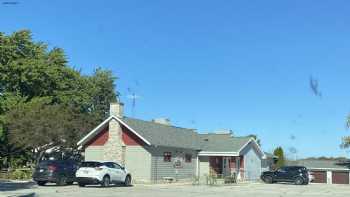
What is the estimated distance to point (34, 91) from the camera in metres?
60.8

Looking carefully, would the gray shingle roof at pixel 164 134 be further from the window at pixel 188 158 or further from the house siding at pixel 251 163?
the house siding at pixel 251 163

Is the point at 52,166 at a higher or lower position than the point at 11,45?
lower

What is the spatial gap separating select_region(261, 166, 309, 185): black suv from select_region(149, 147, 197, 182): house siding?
705 centimetres

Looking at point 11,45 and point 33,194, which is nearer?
point 33,194

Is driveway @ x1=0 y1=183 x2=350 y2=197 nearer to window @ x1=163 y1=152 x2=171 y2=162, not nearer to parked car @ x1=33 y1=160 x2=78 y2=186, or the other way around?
parked car @ x1=33 y1=160 x2=78 y2=186

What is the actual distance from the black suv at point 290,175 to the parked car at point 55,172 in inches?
884

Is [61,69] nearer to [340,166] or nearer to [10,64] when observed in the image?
[10,64]

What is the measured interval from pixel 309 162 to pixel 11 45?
42715 millimetres

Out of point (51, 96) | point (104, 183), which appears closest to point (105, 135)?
point (104, 183)

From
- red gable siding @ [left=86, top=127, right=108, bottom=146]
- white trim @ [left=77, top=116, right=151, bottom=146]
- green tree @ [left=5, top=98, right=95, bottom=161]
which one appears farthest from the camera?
red gable siding @ [left=86, top=127, right=108, bottom=146]

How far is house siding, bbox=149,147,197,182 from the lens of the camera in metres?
44.3

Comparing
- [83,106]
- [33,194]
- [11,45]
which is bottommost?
[33,194]

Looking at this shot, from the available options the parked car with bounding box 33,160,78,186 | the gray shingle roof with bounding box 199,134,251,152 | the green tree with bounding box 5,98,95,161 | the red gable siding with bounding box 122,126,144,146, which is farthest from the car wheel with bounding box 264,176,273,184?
the parked car with bounding box 33,160,78,186

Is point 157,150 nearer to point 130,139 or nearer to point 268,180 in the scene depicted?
point 130,139
